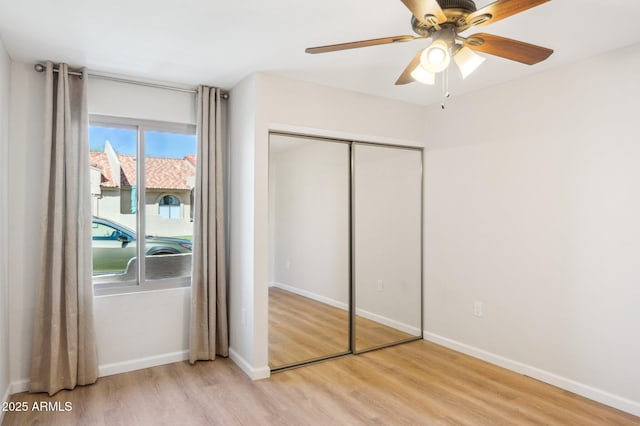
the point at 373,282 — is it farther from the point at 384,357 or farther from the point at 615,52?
the point at 615,52

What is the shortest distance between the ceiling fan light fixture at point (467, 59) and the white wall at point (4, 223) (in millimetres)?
2857

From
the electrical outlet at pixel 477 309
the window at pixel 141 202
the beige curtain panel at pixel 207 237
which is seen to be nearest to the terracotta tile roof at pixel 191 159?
the window at pixel 141 202

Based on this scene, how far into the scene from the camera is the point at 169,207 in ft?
12.1

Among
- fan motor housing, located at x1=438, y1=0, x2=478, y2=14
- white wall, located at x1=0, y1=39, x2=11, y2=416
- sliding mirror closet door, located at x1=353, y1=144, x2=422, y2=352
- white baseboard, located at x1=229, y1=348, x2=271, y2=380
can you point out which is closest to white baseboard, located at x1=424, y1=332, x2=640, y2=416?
sliding mirror closet door, located at x1=353, y1=144, x2=422, y2=352

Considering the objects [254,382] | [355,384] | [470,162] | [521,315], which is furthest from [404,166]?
[254,382]

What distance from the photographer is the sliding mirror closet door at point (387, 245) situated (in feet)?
12.8

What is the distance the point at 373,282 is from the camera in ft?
13.0

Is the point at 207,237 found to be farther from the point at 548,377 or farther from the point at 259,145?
the point at 548,377

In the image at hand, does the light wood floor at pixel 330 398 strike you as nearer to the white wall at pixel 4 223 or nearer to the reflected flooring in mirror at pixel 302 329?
the reflected flooring in mirror at pixel 302 329

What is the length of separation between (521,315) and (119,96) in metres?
3.80

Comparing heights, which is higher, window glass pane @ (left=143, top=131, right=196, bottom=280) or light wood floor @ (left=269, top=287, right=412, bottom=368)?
window glass pane @ (left=143, top=131, right=196, bottom=280)

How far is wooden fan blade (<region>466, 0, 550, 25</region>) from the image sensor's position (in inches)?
61.5

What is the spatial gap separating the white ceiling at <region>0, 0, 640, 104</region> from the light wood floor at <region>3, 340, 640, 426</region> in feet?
8.04

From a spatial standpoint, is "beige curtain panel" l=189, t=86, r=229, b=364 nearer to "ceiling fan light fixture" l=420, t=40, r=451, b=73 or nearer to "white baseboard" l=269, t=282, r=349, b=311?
"white baseboard" l=269, t=282, r=349, b=311
